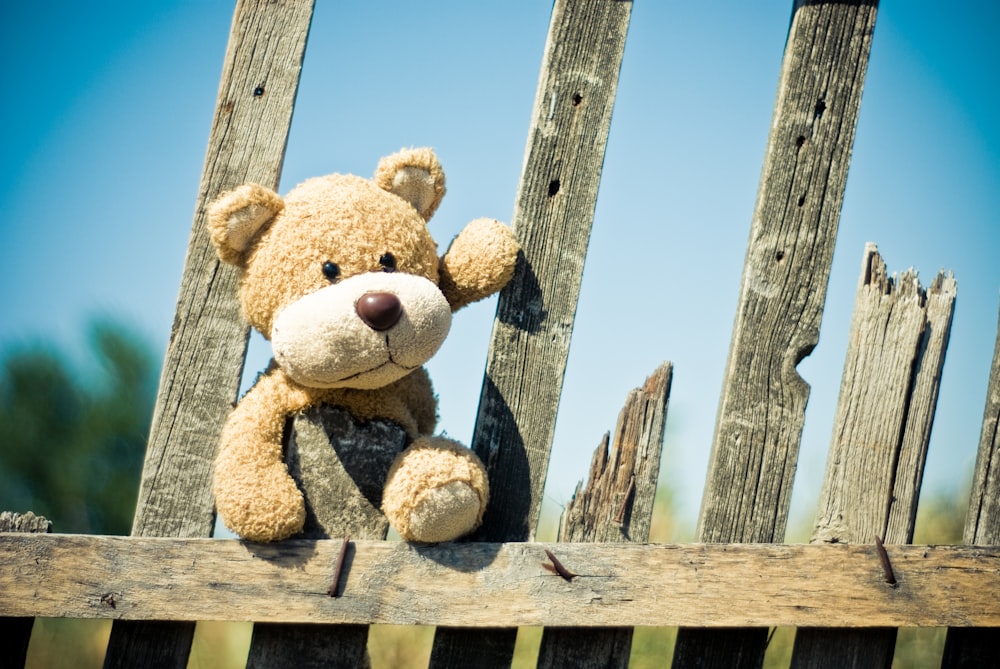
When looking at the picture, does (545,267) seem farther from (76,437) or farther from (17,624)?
(76,437)

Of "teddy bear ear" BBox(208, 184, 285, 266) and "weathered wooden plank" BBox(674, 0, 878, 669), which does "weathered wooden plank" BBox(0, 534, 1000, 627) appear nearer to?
"weathered wooden plank" BBox(674, 0, 878, 669)

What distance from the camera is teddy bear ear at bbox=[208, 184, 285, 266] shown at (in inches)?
83.0

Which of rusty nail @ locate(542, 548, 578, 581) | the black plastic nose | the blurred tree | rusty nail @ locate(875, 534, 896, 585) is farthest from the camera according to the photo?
the blurred tree

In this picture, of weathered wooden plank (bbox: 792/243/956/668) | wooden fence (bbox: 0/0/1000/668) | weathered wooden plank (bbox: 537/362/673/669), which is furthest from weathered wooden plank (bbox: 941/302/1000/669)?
weathered wooden plank (bbox: 537/362/673/669)

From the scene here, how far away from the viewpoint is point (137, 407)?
164 inches

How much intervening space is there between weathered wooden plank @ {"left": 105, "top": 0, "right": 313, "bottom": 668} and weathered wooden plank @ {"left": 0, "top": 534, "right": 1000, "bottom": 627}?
14 centimetres

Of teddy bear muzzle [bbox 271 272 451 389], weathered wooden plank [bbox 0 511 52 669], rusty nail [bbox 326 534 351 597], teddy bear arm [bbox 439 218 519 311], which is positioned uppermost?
teddy bear arm [bbox 439 218 519 311]

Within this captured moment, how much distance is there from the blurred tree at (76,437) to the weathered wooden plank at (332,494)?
2.04m

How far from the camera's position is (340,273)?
2.11 metres

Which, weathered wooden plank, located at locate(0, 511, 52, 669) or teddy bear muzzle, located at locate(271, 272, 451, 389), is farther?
weathered wooden plank, located at locate(0, 511, 52, 669)

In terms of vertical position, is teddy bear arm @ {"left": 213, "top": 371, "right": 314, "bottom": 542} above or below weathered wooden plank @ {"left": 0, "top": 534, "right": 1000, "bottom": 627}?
above

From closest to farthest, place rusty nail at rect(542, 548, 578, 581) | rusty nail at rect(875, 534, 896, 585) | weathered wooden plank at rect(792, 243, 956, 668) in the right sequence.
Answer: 1. rusty nail at rect(542, 548, 578, 581)
2. rusty nail at rect(875, 534, 896, 585)
3. weathered wooden plank at rect(792, 243, 956, 668)

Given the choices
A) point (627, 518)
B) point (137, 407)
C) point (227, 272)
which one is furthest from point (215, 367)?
point (137, 407)

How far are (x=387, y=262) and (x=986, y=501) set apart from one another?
6.09 ft
